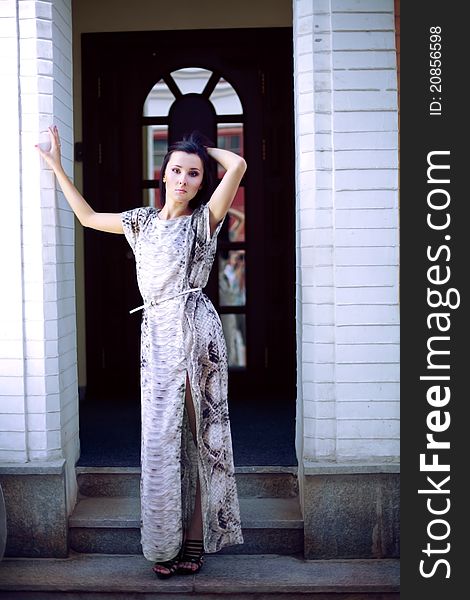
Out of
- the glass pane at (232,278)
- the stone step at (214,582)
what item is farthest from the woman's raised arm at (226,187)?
the glass pane at (232,278)

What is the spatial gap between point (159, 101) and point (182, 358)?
2.94 meters

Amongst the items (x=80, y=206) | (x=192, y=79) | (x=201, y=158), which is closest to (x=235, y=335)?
(x=192, y=79)

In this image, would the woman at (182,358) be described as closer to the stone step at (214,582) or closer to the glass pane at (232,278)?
the stone step at (214,582)

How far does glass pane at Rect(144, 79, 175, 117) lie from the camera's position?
5941mm

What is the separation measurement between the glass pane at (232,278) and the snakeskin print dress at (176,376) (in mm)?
2311

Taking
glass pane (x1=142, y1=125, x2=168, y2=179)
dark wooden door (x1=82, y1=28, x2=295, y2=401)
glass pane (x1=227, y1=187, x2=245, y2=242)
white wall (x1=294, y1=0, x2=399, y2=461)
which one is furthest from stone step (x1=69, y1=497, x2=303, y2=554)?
glass pane (x1=142, y1=125, x2=168, y2=179)

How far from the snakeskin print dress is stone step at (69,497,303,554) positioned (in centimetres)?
36

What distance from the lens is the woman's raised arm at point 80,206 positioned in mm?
3793

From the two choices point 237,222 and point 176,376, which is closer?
point 176,376

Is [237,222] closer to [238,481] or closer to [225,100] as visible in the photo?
[225,100]

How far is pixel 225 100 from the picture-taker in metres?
5.92

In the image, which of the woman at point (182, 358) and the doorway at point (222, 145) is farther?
the doorway at point (222, 145)

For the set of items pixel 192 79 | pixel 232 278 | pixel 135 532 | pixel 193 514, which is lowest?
pixel 135 532

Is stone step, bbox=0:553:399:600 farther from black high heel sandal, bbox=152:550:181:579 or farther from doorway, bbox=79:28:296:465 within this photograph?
doorway, bbox=79:28:296:465
